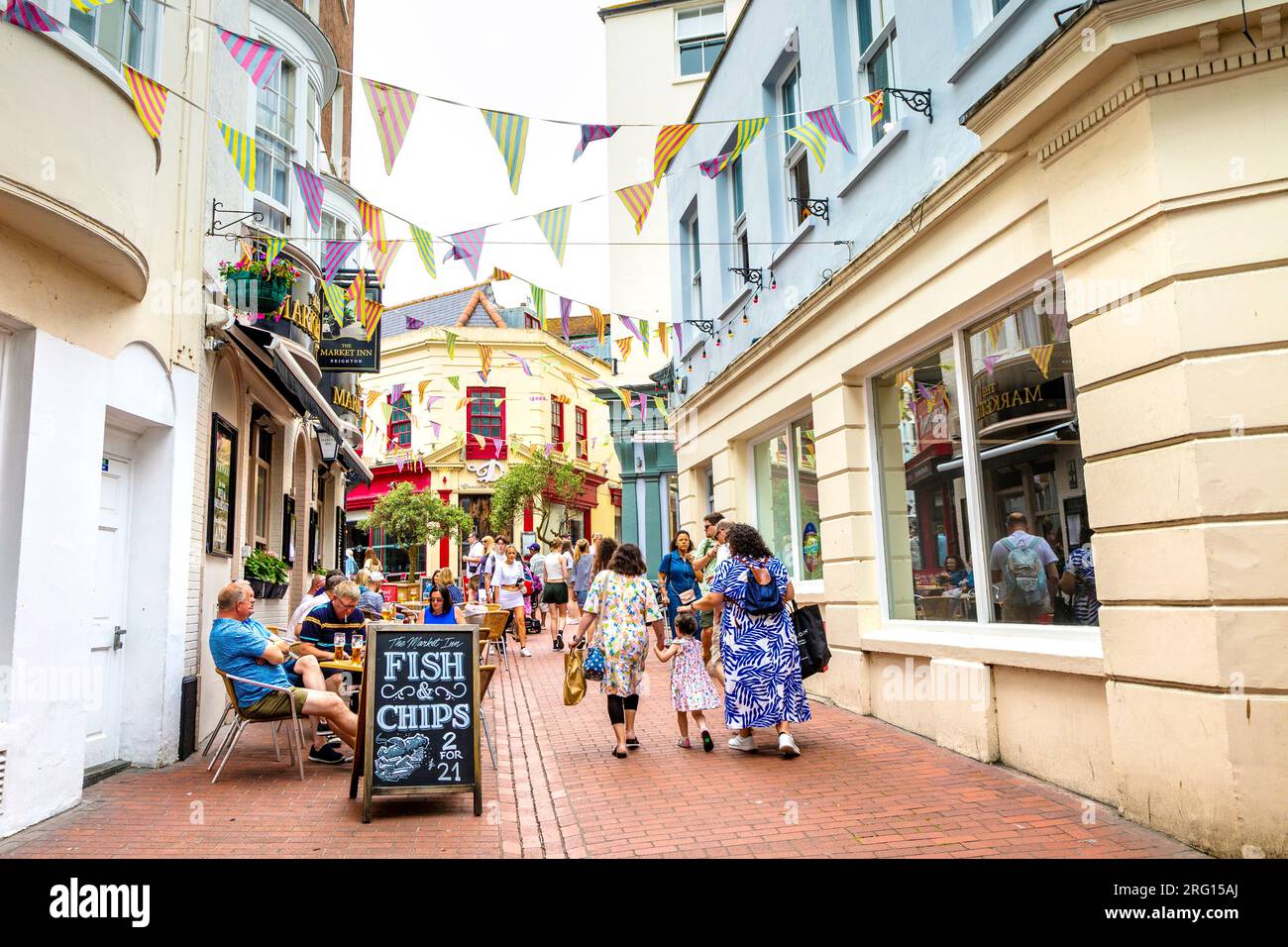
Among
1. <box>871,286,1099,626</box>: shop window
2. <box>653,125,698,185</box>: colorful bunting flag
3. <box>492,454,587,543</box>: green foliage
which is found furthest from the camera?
<box>492,454,587,543</box>: green foliage

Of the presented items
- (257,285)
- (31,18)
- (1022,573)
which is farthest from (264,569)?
(1022,573)

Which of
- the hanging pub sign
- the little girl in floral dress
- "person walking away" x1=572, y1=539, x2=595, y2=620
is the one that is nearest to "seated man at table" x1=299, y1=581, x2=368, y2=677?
the little girl in floral dress

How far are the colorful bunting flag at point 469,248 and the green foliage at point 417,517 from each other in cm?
2379

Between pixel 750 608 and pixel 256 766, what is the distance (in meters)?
4.11

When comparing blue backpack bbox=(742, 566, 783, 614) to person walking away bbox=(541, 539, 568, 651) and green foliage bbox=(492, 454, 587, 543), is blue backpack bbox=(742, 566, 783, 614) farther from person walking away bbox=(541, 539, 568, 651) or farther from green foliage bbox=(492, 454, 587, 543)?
green foliage bbox=(492, 454, 587, 543)

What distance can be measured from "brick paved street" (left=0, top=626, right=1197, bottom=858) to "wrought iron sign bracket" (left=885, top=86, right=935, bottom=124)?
5.09 meters

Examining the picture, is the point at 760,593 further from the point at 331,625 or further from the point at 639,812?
the point at 331,625

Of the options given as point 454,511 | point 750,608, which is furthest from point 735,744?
point 454,511

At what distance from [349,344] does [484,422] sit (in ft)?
71.2

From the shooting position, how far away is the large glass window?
842 inches

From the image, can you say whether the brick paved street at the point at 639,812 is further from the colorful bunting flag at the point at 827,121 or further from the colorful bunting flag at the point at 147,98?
the colorful bunting flag at the point at 827,121

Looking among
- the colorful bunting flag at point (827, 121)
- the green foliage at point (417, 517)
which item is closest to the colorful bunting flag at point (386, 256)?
the colorful bunting flag at point (827, 121)

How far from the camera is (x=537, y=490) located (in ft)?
104
